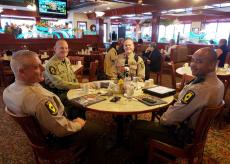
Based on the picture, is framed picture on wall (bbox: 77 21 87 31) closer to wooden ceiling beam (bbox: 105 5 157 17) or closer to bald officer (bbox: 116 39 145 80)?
wooden ceiling beam (bbox: 105 5 157 17)

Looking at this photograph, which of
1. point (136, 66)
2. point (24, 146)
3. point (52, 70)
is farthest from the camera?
point (136, 66)

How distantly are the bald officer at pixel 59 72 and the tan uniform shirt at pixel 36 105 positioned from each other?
110 cm

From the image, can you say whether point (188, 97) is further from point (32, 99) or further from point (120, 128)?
point (32, 99)

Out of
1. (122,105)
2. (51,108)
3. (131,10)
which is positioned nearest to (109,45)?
(131,10)

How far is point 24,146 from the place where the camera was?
97.0 inches

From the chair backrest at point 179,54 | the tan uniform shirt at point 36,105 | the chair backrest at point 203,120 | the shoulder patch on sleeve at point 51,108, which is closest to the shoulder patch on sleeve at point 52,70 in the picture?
the tan uniform shirt at point 36,105

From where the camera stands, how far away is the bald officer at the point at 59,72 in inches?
102

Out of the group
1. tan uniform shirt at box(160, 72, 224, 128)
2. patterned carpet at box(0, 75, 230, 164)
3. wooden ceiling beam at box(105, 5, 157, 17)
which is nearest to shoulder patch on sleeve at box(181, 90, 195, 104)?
tan uniform shirt at box(160, 72, 224, 128)

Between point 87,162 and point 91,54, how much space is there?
16.4 feet

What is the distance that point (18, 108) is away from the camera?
1.36m

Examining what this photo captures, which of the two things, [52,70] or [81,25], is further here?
[81,25]

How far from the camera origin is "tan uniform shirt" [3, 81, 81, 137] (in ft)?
4.41

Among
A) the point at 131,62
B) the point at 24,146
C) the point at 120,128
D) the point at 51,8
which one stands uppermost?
the point at 51,8

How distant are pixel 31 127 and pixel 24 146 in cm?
136
